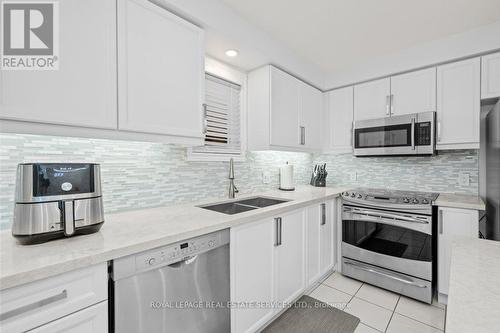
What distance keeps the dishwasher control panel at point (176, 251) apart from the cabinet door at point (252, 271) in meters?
0.17

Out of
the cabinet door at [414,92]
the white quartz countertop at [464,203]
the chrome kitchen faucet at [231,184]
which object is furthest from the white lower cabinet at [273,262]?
the cabinet door at [414,92]

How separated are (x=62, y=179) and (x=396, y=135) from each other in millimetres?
2805

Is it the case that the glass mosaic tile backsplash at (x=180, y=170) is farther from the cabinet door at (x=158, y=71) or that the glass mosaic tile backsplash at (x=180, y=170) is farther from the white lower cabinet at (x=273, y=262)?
the white lower cabinet at (x=273, y=262)

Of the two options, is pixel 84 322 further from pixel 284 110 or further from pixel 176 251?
pixel 284 110

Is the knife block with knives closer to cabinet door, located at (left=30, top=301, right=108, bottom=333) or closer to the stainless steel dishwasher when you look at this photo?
the stainless steel dishwasher

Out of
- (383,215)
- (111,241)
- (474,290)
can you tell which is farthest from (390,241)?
(111,241)

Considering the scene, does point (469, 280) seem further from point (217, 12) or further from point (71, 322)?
point (217, 12)

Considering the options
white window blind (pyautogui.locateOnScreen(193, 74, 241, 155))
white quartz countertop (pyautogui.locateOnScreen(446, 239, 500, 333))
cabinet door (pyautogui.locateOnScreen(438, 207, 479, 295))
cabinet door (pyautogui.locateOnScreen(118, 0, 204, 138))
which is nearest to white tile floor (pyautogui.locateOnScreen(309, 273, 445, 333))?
cabinet door (pyautogui.locateOnScreen(438, 207, 479, 295))

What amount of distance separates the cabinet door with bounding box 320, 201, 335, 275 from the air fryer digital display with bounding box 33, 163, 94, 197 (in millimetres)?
1941

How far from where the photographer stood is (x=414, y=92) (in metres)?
2.34

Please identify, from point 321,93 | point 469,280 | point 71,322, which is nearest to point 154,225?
point 71,322

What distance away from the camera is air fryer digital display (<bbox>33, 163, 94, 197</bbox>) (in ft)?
2.97

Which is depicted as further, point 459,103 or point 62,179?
point 459,103

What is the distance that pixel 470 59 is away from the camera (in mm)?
2064
